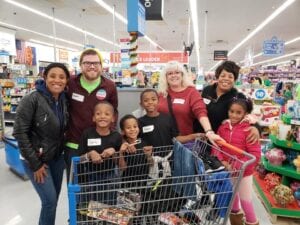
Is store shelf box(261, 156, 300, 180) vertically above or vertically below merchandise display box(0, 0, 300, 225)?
below

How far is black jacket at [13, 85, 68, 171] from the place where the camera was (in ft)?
6.88

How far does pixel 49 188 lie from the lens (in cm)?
227

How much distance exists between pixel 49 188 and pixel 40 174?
0.51 ft

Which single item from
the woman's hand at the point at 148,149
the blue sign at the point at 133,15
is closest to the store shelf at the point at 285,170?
the woman's hand at the point at 148,149

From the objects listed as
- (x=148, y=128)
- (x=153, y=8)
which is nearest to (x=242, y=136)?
(x=148, y=128)

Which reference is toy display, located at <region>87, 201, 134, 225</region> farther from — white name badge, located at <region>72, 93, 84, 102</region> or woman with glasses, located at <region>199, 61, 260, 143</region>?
woman with glasses, located at <region>199, 61, 260, 143</region>

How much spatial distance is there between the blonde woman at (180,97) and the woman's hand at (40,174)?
3.52ft

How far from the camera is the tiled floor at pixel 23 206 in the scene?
3273 mm

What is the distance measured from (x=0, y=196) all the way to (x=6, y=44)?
43.1 feet

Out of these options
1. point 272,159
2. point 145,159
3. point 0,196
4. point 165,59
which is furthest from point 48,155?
point 165,59

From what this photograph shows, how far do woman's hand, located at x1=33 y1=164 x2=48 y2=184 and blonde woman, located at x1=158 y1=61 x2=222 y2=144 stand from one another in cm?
107

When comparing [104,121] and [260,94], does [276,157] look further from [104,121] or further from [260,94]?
[260,94]

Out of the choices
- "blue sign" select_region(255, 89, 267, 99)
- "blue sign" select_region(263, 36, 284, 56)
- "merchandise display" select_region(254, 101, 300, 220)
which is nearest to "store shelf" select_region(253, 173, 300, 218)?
"merchandise display" select_region(254, 101, 300, 220)

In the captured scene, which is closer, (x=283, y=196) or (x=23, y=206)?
(x=283, y=196)
